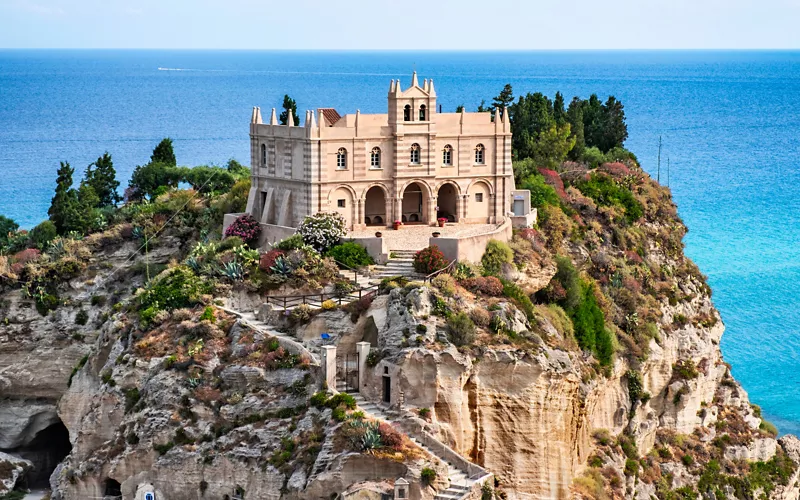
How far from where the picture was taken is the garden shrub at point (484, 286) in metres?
73.6

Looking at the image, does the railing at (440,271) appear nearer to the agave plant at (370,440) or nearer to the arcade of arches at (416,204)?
the arcade of arches at (416,204)

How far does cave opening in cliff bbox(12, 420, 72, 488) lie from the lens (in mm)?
86125

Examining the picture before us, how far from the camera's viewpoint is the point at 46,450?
8719cm

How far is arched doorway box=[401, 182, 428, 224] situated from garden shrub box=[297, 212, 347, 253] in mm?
6153

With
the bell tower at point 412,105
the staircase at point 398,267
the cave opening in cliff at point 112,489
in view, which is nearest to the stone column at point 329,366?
the staircase at point 398,267

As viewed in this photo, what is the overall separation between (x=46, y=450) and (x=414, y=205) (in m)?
24.6

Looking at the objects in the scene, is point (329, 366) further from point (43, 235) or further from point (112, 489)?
point (43, 235)

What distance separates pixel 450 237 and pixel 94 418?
63.0 ft

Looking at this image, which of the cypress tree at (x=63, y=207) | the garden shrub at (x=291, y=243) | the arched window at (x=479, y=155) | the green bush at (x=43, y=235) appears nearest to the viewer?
the garden shrub at (x=291, y=243)

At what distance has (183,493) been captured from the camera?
69.9 meters

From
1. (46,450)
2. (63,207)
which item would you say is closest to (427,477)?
(46,450)

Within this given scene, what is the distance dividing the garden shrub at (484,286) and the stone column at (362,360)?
6.67m

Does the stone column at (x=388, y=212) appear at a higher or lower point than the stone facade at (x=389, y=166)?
lower

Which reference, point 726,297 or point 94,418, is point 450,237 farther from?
point 726,297
